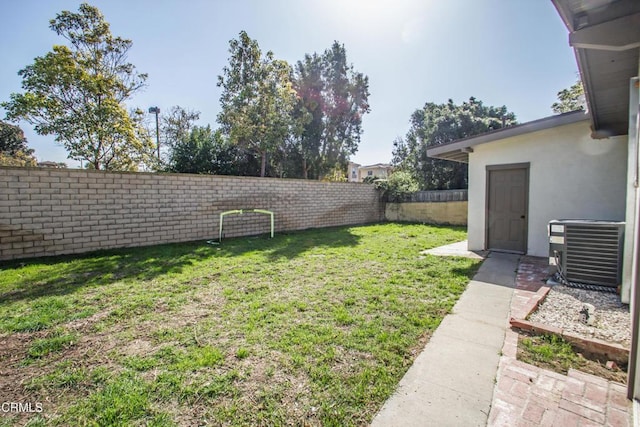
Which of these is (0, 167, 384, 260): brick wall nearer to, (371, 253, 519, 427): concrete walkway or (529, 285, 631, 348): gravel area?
(371, 253, 519, 427): concrete walkway

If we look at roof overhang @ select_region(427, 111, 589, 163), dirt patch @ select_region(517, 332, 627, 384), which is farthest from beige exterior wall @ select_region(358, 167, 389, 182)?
dirt patch @ select_region(517, 332, 627, 384)

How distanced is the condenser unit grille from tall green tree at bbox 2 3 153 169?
44.9 feet

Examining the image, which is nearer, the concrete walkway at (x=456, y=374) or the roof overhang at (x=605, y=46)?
the concrete walkway at (x=456, y=374)

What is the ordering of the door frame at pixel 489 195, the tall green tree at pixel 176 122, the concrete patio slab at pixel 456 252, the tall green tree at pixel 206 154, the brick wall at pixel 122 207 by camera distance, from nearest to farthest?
the brick wall at pixel 122 207
the door frame at pixel 489 195
the concrete patio slab at pixel 456 252
the tall green tree at pixel 206 154
the tall green tree at pixel 176 122

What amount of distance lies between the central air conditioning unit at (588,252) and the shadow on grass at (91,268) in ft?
20.9

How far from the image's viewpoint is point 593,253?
3961mm

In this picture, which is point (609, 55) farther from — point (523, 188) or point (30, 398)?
point (30, 398)

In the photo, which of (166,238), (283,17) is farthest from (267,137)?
(166,238)

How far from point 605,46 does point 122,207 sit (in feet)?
27.9

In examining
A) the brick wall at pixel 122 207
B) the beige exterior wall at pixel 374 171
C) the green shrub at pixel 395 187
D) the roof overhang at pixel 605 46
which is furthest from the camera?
the beige exterior wall at pixel 374 171

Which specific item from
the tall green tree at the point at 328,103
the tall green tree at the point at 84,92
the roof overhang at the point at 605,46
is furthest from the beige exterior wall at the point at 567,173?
the tall green tree at the point at 84,92

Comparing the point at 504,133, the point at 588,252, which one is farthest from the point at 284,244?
the point at 588,252

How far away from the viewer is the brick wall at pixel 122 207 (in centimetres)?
537

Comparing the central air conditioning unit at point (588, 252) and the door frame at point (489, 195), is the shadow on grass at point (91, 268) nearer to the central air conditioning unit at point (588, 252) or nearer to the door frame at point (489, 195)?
the central air conditioning unit at point (588, 252)
